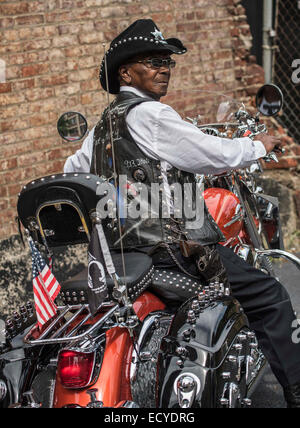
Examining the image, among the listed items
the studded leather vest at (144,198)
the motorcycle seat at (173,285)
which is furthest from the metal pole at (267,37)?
the motorcycle seat at (173,285)

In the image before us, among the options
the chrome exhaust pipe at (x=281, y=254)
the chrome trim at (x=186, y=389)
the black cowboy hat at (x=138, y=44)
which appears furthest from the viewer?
the chrome exhaust pipe at (x=281, y=254)

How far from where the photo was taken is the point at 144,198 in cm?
279

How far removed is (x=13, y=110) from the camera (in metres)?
4.78

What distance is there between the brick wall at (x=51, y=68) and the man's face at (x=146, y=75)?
139cm

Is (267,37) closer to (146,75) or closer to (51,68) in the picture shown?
(51,68)

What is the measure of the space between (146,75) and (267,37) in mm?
4034

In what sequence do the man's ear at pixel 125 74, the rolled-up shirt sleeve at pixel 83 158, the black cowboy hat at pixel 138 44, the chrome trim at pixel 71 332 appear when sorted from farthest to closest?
the rolled-up shirt sleeve at pixel 83 158, the man's ear at pixel 125 74, the black cowboy hat at pixel 138 44, the chrome trim at pixel 71 332

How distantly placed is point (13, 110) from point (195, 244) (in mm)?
2520

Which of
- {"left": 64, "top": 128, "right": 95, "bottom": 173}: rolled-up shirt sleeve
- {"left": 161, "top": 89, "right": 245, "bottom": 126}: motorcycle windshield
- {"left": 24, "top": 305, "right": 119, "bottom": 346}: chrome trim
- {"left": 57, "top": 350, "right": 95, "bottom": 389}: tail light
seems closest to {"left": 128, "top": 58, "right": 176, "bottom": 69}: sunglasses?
{"left": 64, "top": 128, "right": 95, "bottom": 173}: rolled-up shirt sleeve

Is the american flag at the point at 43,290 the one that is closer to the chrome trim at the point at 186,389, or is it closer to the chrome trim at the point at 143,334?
the chrome trim at the point at 143,334

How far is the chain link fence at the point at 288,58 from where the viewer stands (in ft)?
22.7

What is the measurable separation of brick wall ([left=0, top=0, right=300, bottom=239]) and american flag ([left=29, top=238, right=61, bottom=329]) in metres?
2.09

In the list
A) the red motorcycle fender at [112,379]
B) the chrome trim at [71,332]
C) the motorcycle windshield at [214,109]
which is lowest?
the red motorcycle fender at [112,379]

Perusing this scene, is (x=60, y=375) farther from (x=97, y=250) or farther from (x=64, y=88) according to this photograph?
(x=64, y=88)
